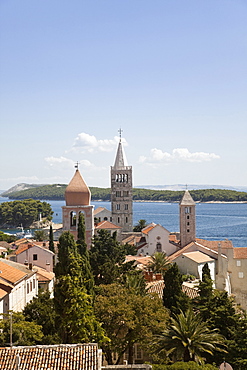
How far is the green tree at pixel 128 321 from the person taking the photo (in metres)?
22.0

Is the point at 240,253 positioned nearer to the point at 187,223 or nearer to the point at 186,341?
the point at 187,223

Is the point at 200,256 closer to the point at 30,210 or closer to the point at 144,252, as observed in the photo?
the point at 144,252

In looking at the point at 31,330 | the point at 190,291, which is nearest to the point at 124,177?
the point at 190,291

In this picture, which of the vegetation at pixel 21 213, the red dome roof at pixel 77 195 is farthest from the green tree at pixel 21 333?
the vegetation at pixel 21 213

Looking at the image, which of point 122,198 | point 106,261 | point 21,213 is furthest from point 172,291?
point 21,213

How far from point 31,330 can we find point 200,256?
90.2ft

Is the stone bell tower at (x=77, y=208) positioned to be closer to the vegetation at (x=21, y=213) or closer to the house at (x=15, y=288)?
the house at (x=15, y=288)

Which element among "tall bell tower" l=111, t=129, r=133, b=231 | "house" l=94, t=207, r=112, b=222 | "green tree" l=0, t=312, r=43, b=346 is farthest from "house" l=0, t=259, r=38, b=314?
"house" l=94, t=207, r=112, b=222

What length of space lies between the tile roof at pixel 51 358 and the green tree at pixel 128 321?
25.3 feet

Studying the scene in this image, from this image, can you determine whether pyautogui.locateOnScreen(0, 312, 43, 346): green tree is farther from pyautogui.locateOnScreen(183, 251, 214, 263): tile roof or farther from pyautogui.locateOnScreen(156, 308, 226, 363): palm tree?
pyautogui.locateOnScreen(183, 251, 214, 263): tile roof

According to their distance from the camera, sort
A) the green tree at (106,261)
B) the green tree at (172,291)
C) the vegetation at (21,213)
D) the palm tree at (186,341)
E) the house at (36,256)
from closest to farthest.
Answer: the palm tree at (186,341), the green tree at (172,291), the green tree at (106,261), the house at (36,256), the vegetation at (21,213)

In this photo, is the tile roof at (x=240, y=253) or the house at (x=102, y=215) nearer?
the tile roof at (x=240, y=253)

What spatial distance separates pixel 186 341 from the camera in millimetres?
20266

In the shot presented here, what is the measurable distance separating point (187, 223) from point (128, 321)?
34788 mm
